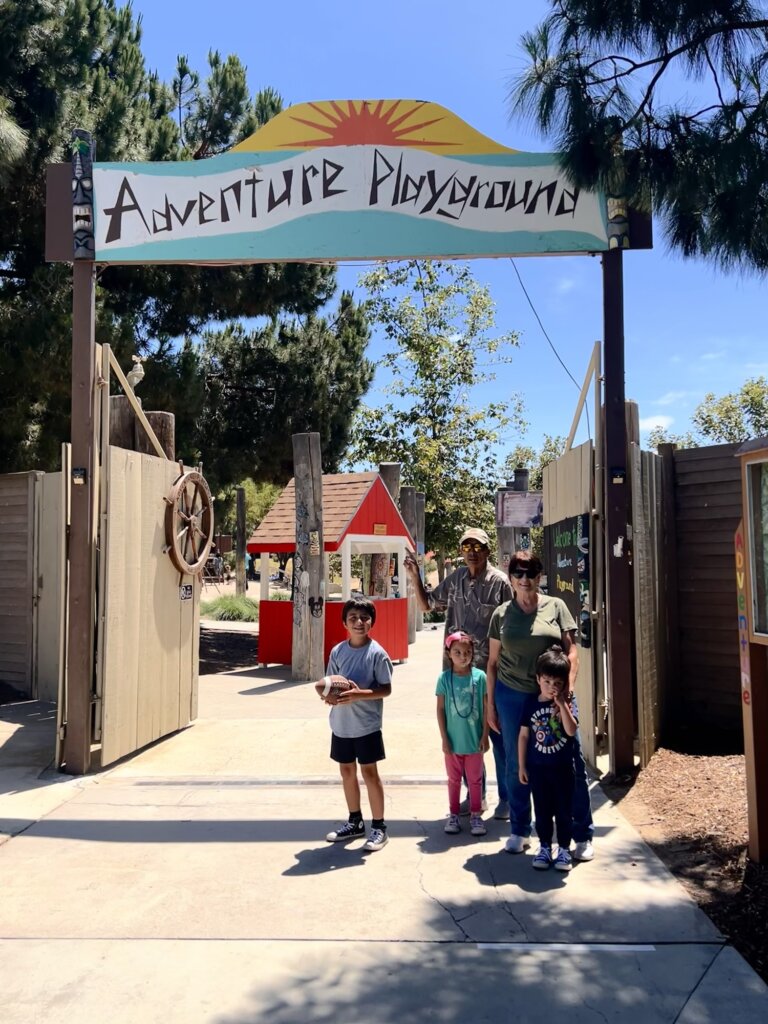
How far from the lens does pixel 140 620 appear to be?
7441 mm

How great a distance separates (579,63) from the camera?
16.9 ft

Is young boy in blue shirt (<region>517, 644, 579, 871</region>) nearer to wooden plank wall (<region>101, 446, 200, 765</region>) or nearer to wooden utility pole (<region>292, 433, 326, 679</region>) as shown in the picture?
wooden plank wall (<region>101, 446, 200, 765</region>)

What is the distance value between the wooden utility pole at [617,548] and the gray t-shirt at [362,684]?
83.3 inches

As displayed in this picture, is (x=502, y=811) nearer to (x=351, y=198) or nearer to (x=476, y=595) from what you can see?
(x=476, y=595)

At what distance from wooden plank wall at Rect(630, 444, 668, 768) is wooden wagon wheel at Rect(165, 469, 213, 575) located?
397cm

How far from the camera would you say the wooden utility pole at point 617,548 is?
647 centimetres

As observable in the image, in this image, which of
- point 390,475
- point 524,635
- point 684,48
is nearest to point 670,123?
point 684,48

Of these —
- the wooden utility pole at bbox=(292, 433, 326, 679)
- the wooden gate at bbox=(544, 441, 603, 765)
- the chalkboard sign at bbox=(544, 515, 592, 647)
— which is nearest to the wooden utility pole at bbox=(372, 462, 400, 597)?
the wooden utility pole at bbox=(292, 433, 326, 679)

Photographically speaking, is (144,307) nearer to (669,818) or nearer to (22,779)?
(22,779)

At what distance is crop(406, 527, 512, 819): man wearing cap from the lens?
574 cm

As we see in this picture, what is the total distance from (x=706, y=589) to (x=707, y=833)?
2.57 metres

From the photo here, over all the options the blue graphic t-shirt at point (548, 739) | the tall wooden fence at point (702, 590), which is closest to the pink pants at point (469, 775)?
the blue graphic t-shirt at point (548, 739)

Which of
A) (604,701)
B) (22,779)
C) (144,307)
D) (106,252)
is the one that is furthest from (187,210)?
(144,307)

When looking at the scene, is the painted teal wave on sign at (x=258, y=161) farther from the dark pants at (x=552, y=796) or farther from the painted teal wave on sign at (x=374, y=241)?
the dark pants at (x=552, y=796)
